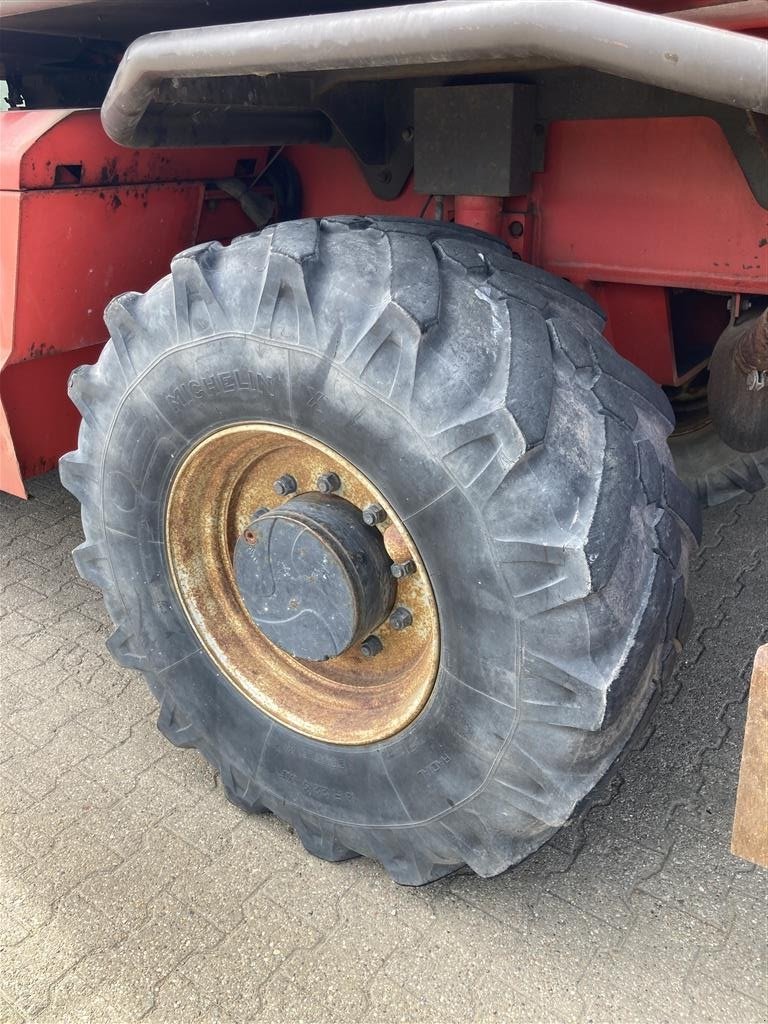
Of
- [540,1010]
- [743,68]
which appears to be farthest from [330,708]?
[743,68]

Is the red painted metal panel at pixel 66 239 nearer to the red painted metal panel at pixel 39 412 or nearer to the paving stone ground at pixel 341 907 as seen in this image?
the red painted metal panel at pixel 39 412

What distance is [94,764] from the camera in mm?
2266

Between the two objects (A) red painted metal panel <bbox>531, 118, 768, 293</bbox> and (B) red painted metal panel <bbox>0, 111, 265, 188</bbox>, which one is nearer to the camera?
(A) red painted metal panel <bbox>531, 118, 768, 293</bbox>

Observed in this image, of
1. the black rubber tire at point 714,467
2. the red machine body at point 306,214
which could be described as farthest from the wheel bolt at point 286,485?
the black rubber tire at point 714,467

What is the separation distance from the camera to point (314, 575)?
5.64 ft

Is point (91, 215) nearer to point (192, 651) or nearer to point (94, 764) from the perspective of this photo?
point (192, 651)

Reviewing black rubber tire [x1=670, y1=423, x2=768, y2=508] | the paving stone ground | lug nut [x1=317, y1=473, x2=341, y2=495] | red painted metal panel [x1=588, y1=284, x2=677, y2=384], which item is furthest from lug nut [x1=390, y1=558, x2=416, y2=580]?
black rubber tire [x1=670, y1=423, x2=768, y2=508]

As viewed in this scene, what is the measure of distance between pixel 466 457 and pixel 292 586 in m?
0.55

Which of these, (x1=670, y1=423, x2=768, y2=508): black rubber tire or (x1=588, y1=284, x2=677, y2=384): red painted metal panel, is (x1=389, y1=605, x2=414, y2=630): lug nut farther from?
(x1=670, y1=423, x2=768, y2=508): black rubber tire

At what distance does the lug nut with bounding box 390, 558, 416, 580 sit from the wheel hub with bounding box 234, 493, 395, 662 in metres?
0.04

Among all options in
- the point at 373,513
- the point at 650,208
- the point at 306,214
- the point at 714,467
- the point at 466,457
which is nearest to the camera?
the point at 466,457

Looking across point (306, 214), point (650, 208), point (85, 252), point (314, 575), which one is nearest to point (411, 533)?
point (314, 575)

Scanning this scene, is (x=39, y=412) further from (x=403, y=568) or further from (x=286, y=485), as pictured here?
(x=403, y=568)

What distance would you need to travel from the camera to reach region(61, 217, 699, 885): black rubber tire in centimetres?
139
